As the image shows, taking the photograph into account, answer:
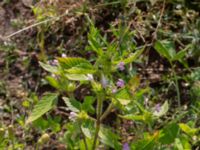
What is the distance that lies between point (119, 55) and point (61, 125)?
28.8 inches

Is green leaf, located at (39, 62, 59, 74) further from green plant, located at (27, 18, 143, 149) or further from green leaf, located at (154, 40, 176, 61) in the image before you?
green leaf, located at (154, 40, 176, 61)

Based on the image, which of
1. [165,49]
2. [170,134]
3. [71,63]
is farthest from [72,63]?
[165,49]

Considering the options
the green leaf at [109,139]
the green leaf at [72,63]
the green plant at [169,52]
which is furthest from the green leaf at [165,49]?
the green leaf at [72,63]

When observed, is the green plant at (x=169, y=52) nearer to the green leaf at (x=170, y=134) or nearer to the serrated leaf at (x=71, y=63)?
the green leaf at (x=170, y=134)

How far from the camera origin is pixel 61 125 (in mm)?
2225

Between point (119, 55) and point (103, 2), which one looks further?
point (103, 2)

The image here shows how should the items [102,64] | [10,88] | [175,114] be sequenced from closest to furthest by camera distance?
[102,64]
[175,114]
[10,88]

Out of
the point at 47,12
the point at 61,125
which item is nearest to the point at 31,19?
the point at 47,12

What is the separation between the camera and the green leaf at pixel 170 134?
1753 millimetres

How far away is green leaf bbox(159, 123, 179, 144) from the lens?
5.75 feet

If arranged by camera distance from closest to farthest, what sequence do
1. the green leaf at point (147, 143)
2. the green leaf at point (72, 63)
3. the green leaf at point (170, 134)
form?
the green leaf at point (72, 63) → the green leaf at point (147, 143) → the green leaf at point (170, 134)

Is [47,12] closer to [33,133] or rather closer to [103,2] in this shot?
[103,2]

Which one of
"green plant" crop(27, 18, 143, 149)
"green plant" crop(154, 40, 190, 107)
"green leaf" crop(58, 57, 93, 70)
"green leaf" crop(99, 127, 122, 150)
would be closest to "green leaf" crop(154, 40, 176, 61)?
"green plant" crop(154, 40, 190, 107)

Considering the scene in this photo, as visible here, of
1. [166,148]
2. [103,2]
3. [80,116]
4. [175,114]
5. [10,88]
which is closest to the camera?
[80,116]
